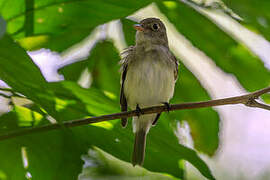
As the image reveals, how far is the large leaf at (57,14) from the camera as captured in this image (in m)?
2.23

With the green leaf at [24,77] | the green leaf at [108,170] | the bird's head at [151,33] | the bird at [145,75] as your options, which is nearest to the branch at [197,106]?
the green leaf at [24,77]

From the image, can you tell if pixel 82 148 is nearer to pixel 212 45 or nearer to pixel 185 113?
pixel 185 113

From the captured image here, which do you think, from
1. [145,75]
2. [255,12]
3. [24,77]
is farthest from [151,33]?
[24,77]

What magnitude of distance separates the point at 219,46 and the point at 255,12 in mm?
773

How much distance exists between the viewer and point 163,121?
2311mm

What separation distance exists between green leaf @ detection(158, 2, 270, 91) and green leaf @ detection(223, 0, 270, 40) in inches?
21.2

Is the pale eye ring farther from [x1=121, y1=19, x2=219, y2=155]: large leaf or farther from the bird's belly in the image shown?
[x1=121, y1=19, x2=219, y2=155]: large leaf

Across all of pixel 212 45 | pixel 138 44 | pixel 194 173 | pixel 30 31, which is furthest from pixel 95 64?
pixel 194 173

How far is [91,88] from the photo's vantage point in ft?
7.40

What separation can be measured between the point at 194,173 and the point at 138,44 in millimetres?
1218

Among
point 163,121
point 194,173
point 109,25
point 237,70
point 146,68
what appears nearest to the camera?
point 163,121

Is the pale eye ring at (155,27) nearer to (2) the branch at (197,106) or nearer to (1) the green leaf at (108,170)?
(1) the green leaf at (108,170)

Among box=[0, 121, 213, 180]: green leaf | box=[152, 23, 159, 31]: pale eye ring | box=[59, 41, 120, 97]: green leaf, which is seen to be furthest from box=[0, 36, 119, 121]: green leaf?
box=[152, 23, 159, 31]: pale eye ring

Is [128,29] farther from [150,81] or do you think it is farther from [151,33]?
[151,33]
